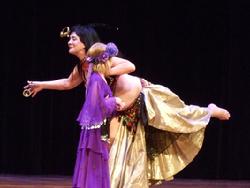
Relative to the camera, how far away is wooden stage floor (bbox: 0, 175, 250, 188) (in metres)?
4.98

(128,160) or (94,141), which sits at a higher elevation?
(94,141)

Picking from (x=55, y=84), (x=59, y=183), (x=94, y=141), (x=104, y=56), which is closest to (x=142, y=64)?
(x=59, y=183)

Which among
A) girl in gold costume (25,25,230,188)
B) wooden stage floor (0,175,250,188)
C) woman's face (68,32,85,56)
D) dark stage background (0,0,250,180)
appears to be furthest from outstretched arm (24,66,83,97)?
dark stage background (0,0,250,180)

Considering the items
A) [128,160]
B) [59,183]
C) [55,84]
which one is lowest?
[59,183]

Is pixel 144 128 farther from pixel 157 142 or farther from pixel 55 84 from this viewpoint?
pixel 55 84

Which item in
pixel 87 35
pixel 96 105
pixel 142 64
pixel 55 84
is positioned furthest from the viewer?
pixel 142 64

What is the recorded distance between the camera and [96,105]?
3.03 metres

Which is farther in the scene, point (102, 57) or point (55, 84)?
point (55, 84)

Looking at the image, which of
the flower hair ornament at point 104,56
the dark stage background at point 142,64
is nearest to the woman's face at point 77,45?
the flower hair ornament at point 104,56

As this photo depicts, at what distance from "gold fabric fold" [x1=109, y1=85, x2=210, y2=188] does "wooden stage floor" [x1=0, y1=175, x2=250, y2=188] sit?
1.46m

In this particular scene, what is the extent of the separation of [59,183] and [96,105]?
7.54 ft

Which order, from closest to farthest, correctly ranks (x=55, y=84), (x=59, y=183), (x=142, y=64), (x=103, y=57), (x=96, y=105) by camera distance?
(x=96, y=105) < (x=103, y=57) < (x=55, y=84) < (x=59, y=183) < (x=142, y=64)

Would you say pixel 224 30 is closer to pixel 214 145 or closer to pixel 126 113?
pixel 214 145

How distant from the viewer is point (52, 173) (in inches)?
233
